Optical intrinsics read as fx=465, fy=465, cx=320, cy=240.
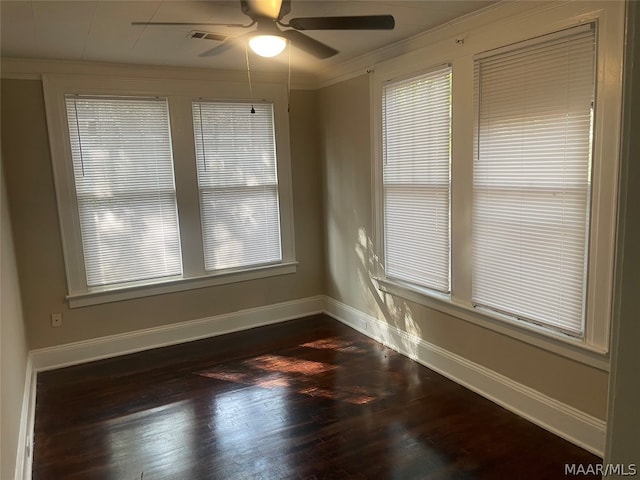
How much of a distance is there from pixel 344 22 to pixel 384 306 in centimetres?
254

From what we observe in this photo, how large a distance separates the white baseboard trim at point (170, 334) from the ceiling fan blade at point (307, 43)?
2.82 metres

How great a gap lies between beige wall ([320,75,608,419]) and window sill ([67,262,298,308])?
640mm

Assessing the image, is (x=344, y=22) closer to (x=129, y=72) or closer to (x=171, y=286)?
(x=129, y=72)

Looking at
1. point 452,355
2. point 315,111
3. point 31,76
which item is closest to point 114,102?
point 31,76

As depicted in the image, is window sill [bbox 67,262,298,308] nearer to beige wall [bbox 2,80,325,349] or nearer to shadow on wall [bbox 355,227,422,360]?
beige wall [bbox 2,80,325,349]

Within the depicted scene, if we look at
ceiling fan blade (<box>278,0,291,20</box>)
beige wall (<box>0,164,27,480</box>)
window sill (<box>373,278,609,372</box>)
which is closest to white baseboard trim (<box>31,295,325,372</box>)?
beige wall (<box>0,164,27,480</box>)

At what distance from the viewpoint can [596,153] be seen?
2326 mm

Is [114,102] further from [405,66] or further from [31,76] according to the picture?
[405,66]

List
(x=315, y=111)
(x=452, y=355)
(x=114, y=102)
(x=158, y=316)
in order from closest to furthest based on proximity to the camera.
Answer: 1. (x=452, y=355)
2. (x=114, y=102)
3. (x=158, y=316)
4. (x=315, y=111)

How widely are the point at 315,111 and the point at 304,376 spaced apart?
268 centimetres

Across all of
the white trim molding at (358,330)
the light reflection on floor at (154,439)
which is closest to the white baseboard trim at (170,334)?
the white trim molding at (358,330)

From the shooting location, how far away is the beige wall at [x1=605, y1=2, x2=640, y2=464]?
0.48m

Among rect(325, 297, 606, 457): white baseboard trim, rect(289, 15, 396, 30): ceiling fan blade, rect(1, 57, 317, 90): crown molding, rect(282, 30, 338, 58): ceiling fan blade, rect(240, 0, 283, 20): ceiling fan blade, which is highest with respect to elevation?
rect(1, 57, 317, 90): crown molding

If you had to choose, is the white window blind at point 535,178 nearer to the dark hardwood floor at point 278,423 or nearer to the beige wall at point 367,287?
the beige wall at point 367,287
